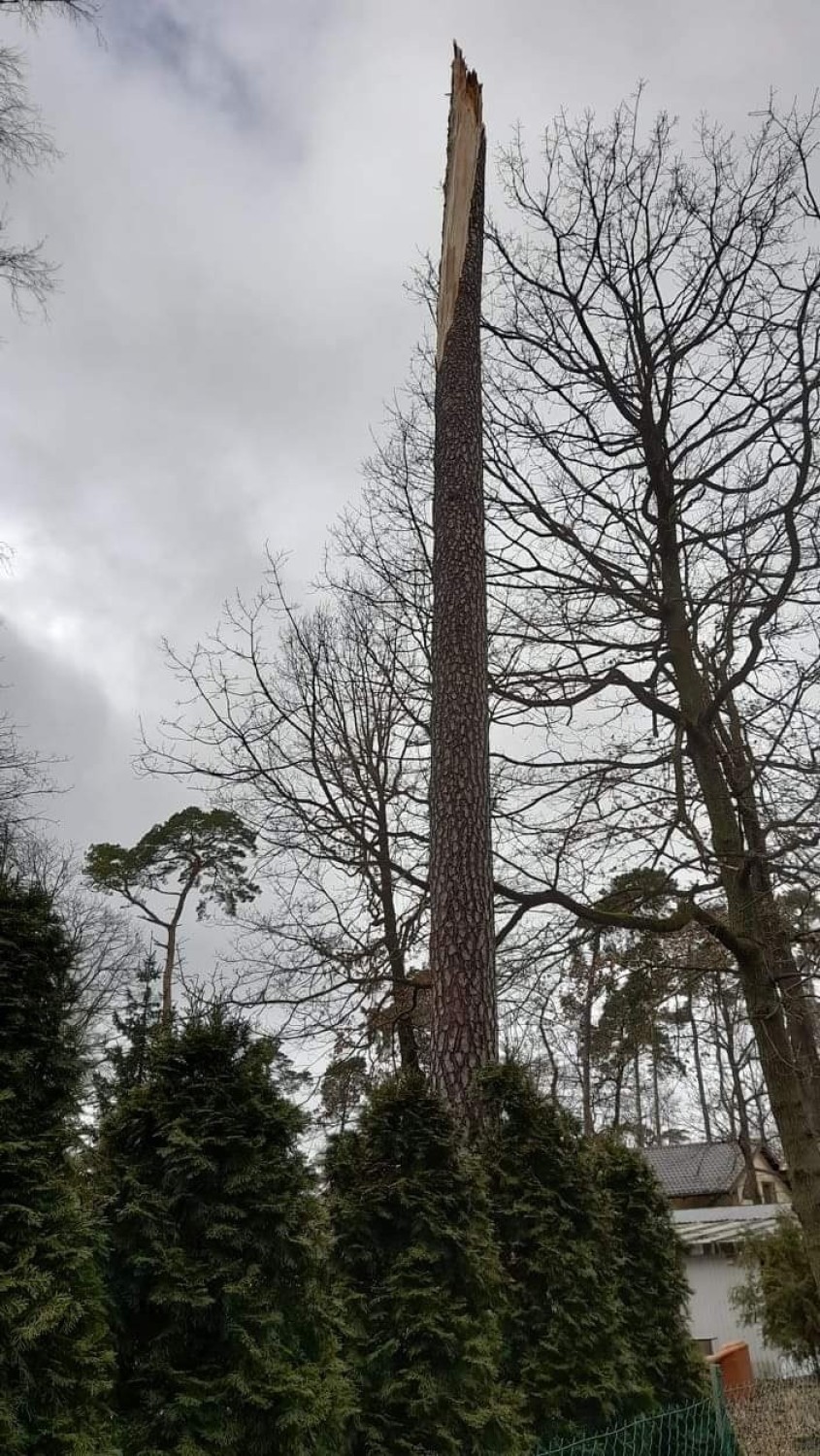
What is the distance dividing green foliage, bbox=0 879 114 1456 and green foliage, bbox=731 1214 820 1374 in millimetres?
10636

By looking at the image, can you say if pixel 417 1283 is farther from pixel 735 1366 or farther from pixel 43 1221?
pixel 735 1366

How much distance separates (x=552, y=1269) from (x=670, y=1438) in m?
1.04

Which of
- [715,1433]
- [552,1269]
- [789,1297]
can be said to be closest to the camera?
[552,1269]

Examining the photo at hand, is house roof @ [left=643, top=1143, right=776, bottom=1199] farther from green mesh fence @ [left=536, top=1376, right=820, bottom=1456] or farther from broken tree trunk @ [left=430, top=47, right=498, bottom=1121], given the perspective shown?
broken tree trunk @ [left=430, top=47, right=498, bottom=1121]

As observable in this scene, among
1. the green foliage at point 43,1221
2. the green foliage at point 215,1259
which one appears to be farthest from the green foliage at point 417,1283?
the green foliage at point 43,1221

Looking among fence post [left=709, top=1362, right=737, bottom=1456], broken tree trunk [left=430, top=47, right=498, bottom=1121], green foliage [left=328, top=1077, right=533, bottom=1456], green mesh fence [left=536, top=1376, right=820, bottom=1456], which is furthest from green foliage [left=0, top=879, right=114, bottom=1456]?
fence post [left=709, top=1362, right=737, bottom=1456]

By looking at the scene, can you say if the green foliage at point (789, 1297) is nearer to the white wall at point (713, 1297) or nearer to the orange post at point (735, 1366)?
the orange post at point (735, 1366)

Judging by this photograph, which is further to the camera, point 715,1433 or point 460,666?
point 460,666

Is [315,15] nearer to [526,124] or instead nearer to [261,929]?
[526,124]

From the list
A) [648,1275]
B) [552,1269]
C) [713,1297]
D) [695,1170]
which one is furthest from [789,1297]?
[695,1170]

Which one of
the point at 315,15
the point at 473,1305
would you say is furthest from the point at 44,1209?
the point at 315,15

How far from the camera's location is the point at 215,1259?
9.20 ft

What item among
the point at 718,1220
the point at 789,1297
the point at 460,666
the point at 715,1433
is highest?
the point at 460,666

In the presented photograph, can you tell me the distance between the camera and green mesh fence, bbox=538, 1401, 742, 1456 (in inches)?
151
